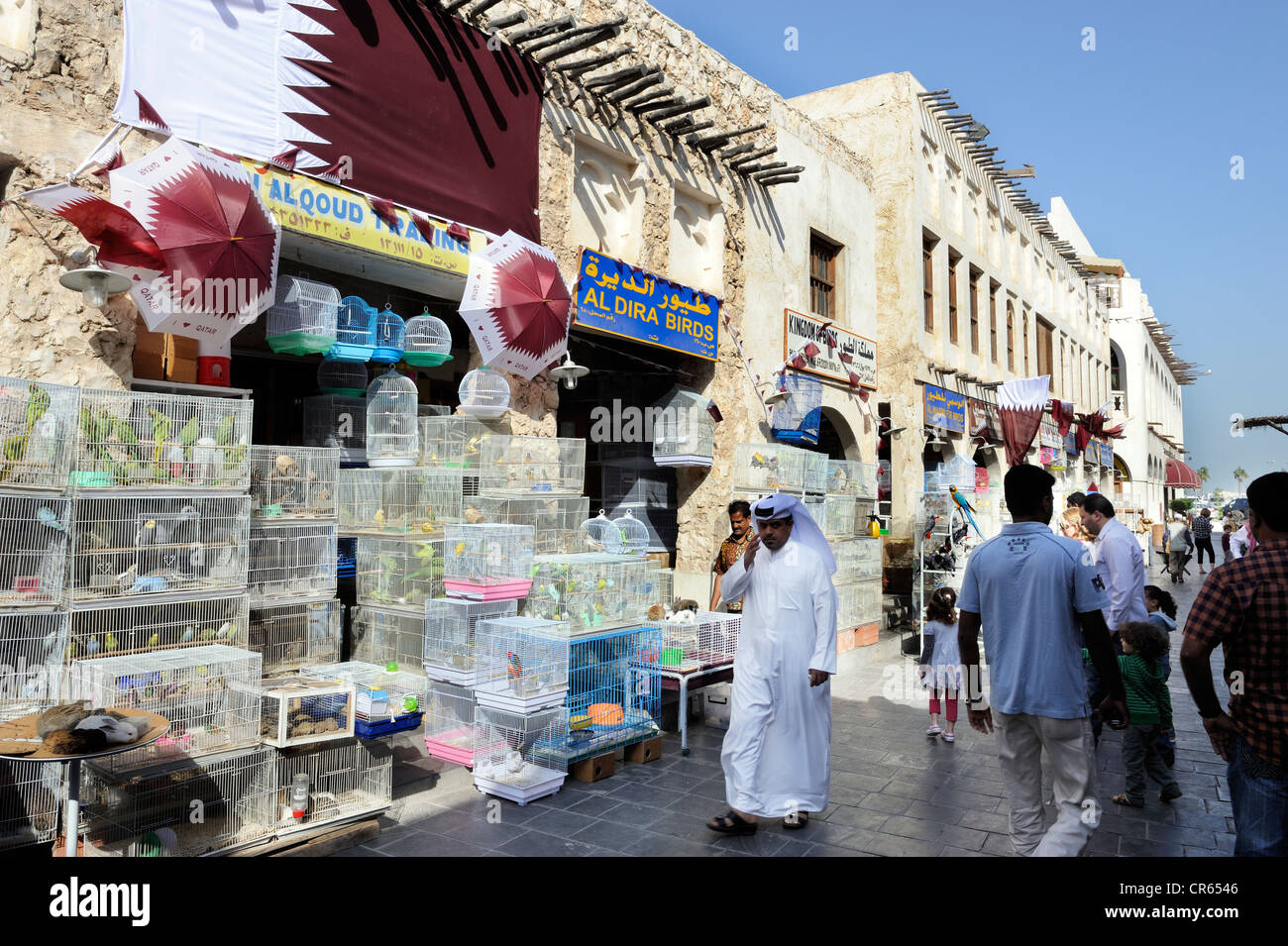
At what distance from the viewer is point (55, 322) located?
585 centimetres

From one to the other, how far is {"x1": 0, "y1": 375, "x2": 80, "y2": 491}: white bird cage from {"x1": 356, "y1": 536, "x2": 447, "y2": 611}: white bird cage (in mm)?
2736

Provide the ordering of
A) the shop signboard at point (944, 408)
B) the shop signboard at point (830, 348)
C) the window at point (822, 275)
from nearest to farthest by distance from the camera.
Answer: the shop signboard at point (830, 348)
the window at point (822, 275)
the shop signboard at point (944, 408)

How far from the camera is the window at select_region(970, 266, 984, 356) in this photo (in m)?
21.6

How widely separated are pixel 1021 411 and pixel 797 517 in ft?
49.6

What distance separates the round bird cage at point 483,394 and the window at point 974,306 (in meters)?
16.2

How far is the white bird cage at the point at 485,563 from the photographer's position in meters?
6.75

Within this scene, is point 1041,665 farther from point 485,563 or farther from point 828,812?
point 485,563

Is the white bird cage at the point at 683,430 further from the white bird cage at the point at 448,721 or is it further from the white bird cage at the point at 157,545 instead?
the white bird cage at the point at 157,545

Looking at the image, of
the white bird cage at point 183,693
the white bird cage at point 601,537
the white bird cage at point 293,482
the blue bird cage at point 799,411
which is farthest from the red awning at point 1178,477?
the white bird cage at point 183,693

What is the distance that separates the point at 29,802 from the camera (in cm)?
461

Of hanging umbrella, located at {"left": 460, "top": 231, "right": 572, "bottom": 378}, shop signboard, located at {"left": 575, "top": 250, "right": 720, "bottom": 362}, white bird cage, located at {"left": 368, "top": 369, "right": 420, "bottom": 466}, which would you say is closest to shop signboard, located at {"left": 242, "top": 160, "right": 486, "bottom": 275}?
hanging umbrella, located at {"left": 460, "top": 231, "right": 572, "bottom": 378}

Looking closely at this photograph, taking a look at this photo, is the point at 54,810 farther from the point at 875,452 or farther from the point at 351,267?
the point at 875,452

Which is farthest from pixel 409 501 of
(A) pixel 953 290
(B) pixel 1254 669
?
(A) pixel 953 290
